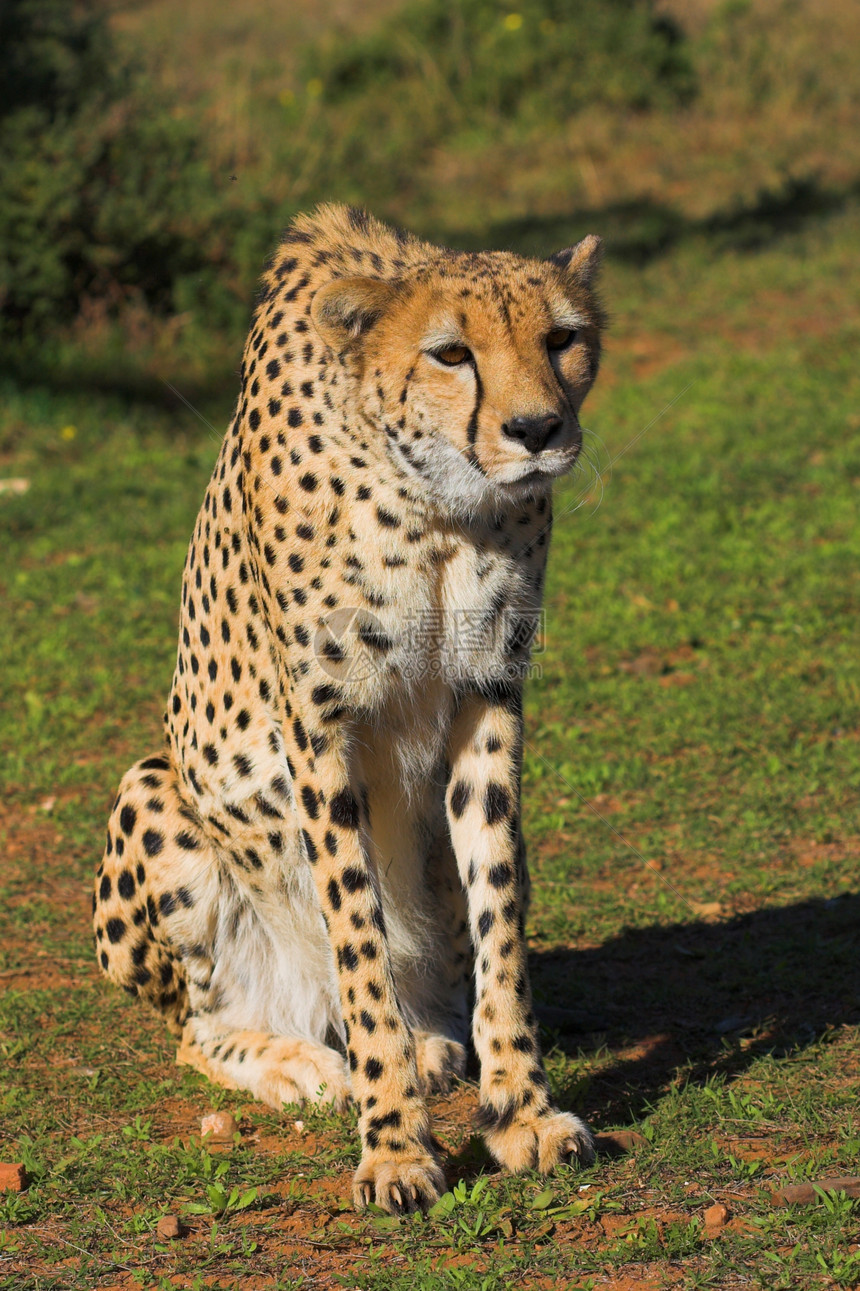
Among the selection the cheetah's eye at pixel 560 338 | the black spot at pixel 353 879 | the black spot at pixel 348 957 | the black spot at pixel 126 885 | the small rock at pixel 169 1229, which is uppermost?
the cheetah's eye at pixel 560 338

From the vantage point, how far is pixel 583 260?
3.41 meters

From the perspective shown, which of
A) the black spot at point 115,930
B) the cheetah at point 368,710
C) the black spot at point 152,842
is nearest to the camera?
the cheetah at point 368,710

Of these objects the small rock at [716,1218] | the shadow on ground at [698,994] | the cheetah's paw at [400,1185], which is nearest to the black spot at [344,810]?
the cheetah's paw at [400,1185]

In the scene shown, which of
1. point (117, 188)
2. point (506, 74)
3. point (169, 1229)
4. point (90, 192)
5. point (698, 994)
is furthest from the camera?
point (506, 74)

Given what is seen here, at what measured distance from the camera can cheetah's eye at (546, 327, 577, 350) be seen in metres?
3.10

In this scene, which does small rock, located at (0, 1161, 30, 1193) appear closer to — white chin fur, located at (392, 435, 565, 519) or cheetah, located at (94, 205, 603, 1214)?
cheetah, located at (94, 205, 603, 1214)

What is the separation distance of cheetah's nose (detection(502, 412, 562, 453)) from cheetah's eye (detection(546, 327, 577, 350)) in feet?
0.77

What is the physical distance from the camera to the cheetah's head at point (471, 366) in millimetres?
2969

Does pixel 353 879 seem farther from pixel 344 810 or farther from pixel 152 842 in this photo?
→ pixel 152 842

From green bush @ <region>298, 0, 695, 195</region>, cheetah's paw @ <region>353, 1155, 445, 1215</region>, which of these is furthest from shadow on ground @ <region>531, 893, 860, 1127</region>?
green bush @ <region>298, 0, 695, 195</region>

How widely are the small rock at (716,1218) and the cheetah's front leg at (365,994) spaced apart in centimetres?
53

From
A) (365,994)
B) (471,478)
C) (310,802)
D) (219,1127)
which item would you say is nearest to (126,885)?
(219,1127)

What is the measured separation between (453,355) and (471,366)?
5 centimetres

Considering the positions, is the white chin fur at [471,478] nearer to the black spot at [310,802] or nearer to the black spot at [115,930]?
the black spot at [310,802]
